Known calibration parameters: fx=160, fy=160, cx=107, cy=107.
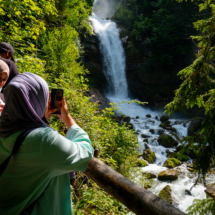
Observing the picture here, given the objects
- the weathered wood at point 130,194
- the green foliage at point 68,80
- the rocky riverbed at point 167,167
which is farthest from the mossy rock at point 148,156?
the weathered wood at point 130,194

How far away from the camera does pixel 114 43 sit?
22.1 m

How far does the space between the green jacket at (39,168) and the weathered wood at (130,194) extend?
2.44 ft

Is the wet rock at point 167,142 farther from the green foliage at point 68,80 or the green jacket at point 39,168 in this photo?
the green jacket at point 39,168

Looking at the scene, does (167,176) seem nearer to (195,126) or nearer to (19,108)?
(195,126)

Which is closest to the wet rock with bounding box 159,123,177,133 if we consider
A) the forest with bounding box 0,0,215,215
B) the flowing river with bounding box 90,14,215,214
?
the flowing river with bounding box 90,14,215,214

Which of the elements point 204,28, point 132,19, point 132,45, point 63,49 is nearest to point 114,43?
point 132,45

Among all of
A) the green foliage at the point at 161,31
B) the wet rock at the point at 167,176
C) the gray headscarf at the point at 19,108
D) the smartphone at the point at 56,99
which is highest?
the green foliage at the point at 161,31

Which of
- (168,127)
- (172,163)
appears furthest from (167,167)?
(168,127)

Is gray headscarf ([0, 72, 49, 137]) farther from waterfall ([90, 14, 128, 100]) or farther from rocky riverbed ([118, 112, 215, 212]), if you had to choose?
waterfall ([90, 14, 128, 100])

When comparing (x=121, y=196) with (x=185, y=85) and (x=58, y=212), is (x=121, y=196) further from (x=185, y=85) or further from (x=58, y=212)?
(x=185, y=85)

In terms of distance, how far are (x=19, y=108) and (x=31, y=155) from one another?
27 cm

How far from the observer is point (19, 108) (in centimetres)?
89

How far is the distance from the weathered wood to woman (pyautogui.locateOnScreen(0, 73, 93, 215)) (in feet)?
2.55

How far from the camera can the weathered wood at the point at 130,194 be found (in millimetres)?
1330
